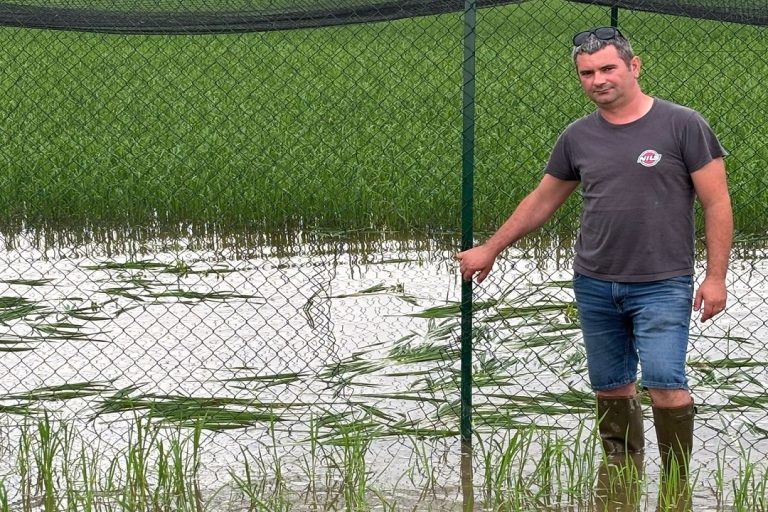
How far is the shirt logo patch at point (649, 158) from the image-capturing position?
3.61 metres

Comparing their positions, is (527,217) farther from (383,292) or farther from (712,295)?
(383,292)

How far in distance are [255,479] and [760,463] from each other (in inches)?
67.0

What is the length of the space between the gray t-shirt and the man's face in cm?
10

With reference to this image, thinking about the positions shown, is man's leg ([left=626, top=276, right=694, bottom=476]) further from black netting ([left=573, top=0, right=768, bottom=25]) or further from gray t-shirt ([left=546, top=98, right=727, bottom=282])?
black netting ([left=573, top=0, right=768, bottom=25])

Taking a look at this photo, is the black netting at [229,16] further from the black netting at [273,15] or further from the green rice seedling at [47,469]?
the green rice seedling at [47,469]

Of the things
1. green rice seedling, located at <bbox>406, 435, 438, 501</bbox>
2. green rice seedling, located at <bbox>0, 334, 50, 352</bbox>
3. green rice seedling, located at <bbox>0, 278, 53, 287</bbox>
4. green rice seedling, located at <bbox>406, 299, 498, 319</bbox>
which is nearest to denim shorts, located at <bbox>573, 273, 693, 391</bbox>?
green rice seedling, located at <bbox>406, 435, 438, 501</bbox>

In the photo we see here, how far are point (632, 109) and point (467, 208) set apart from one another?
90cm

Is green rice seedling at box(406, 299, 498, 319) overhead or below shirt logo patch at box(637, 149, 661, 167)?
below

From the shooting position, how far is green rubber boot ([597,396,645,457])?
13.4 ft

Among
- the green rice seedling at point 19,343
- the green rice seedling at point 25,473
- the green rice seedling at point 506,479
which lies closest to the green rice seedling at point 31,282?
the green rice seedling at point 19,343

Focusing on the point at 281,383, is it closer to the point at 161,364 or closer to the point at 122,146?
the point at 161,364

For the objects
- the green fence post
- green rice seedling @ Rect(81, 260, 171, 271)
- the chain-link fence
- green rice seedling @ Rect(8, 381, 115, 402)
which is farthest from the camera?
green rice seedling @ Rect(81, 260, 171, 271)

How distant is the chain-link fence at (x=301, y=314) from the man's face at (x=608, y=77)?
1026mm

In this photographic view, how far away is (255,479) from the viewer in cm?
422
